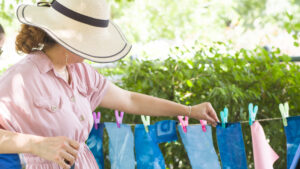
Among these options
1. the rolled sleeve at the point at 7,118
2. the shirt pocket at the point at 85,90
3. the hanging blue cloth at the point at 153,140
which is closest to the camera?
the rolled sleeve at the point at 7,118

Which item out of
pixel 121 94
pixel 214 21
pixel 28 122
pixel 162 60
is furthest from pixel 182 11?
pixel 28 122

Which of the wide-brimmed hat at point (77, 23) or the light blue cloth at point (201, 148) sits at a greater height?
the wide-brimmed hat at point (77, 23)

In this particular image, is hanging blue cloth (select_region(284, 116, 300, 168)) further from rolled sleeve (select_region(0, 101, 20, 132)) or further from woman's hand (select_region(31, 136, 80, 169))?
rolled sleeve (select_region(0, 101, 20, 132))

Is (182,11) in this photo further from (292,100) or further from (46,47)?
(46,47)

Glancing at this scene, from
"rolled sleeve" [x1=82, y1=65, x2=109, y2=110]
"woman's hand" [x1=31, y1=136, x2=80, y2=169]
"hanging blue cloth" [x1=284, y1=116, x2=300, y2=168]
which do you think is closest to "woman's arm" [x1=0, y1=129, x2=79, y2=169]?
"woman's hand" [x1=31, y1=136, x2=80, y2=169]

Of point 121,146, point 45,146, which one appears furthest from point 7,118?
point 121,146

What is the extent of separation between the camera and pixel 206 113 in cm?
218

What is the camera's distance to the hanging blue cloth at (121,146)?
2.46 metres

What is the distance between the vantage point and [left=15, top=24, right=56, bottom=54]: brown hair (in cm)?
185

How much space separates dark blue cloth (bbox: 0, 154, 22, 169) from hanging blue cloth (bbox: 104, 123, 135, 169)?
81 centimetres

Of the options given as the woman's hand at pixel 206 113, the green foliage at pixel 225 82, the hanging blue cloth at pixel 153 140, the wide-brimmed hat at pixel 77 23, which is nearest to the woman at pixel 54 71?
the wide-brimmed hat at pixel 77 23

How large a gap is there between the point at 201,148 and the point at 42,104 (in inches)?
38.3

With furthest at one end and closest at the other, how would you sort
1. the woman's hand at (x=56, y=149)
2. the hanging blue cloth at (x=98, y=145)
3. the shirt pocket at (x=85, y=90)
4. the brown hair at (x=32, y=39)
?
the hanging blue cloth at (x=98, y=145), the shirt pocket at (x=85, y=90), the brown hair at (x=32, y=39), the woman's hand at (x=56, y=149)

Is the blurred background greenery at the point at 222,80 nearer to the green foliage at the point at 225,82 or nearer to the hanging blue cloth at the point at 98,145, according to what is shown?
the green foliage at the point at 225,82
